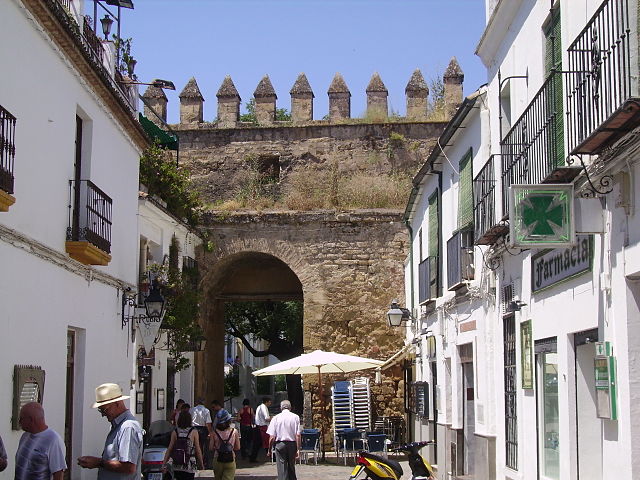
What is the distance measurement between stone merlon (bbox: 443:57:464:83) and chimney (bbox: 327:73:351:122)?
269 centimetres

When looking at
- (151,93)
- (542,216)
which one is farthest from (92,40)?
(151,93)

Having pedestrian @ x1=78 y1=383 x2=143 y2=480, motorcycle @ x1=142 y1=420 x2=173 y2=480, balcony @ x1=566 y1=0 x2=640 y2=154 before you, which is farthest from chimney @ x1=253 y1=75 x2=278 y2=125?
pedestrian @ x1=78 y1=383 x2=143 y2=480

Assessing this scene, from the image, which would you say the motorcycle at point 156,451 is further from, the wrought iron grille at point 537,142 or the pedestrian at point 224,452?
the wrought iron grille at point 537,142

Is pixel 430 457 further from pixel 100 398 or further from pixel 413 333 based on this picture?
pixel 100 398

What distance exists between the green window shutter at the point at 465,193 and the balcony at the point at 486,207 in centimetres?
89

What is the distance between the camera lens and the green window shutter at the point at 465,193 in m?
13.0

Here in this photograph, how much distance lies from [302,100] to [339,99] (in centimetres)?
96

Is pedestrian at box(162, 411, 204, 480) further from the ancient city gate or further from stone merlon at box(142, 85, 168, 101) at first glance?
stone merlon at box(142, 85, 168, 101)

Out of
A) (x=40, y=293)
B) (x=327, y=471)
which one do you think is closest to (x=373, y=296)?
(x=327, y=471)

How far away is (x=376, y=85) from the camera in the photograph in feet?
80.3

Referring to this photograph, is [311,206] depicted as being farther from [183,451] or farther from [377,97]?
[183,451]

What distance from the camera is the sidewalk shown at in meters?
17.3

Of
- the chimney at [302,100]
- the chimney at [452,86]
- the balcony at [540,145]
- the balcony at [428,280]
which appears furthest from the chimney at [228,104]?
the balcony at [540,145]

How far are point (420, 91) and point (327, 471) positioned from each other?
36.0 feet
